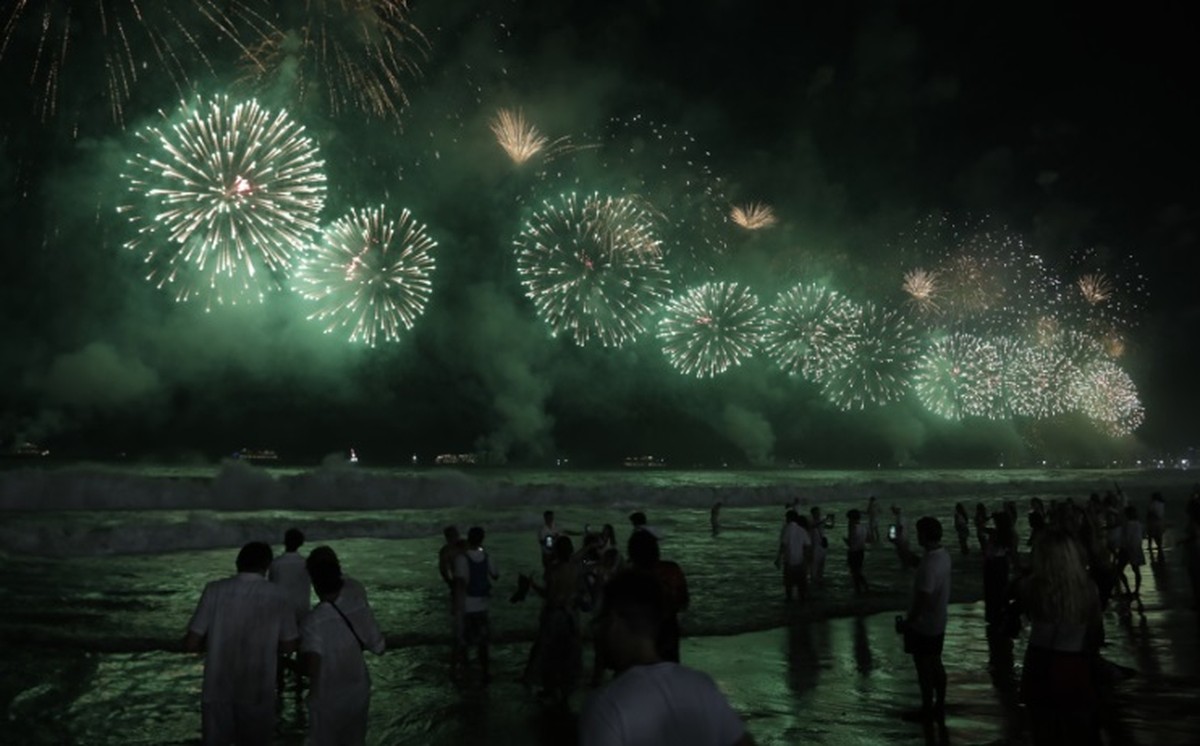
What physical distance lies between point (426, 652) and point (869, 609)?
340 inches

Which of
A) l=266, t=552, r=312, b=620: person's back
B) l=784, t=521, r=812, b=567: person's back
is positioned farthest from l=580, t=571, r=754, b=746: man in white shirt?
l=784, t=521, r=812, b=567: person's back

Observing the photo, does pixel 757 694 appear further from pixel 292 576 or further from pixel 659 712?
pixel 659 712

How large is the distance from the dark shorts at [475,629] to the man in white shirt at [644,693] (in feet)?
29.3

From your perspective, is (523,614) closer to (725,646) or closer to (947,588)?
(725,646)

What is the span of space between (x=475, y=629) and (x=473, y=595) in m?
0.44

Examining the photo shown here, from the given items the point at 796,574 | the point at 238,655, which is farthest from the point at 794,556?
Result: the point at 238,655

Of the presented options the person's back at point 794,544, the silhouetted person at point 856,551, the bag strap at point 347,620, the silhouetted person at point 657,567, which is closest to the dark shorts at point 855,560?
the silhouetted person at point 856,551

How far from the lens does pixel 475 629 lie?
11562 mm

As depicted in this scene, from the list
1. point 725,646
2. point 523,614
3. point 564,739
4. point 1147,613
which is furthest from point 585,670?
point 1147,613

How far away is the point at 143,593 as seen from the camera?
19.6 metres

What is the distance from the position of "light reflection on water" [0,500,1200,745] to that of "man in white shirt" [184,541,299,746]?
3.29m

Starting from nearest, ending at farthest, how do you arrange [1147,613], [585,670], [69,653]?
[585,670], [69,653], [1147,613]

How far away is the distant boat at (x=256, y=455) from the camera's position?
166m

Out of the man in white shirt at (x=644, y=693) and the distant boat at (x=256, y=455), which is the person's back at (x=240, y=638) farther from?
the distant boat at (x=256, y=455)
